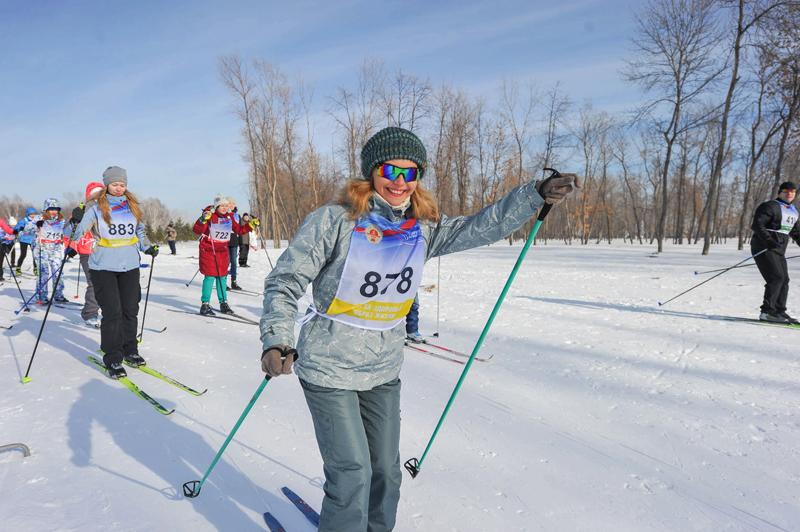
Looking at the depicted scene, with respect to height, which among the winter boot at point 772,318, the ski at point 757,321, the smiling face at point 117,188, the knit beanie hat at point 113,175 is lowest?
the ski at point 757,321

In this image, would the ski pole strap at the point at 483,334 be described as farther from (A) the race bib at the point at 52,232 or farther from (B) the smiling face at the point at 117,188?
(A) the race bib at the point at 52,232

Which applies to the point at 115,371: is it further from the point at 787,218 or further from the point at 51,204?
the point at 787,218

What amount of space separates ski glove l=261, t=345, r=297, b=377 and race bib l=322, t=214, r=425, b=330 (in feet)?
0.80

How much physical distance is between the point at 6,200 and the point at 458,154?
113m

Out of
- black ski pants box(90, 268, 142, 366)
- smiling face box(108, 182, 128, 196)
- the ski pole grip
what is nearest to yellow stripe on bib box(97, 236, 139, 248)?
black ski pants box(90, 268, 142, 366)

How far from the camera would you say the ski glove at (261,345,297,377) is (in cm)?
175

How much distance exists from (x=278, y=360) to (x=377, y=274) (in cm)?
53

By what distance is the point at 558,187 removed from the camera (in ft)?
6.59

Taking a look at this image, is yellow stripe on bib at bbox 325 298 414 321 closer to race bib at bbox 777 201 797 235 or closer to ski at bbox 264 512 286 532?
ski at bbox 264 512 286 532

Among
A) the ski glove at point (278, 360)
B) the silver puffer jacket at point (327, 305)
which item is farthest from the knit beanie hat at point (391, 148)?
the ski glove at point (278, 360)

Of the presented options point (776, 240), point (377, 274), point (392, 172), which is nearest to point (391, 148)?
point (392, 172)

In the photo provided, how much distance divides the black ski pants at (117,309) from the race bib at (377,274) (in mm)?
4040

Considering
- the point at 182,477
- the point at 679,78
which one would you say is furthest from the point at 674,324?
the point at 679,78

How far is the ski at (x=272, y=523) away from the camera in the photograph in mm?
2424
